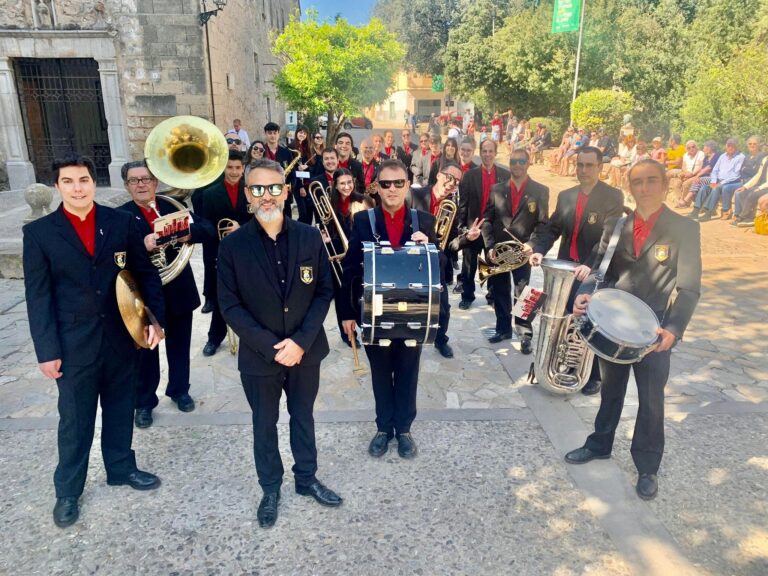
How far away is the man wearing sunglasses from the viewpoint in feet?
10.2

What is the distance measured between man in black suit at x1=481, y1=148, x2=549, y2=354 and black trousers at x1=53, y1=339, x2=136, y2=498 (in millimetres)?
3594

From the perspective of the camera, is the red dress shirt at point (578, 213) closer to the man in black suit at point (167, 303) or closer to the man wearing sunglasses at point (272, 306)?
the man wearing sunglasses at point (272, 306)

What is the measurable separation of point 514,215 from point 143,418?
154 inches

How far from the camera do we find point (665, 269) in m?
3.58

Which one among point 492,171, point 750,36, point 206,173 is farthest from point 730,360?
point 750,36

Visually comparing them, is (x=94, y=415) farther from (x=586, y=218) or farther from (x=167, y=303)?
(x=586, y=218)

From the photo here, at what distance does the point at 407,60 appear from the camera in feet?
148

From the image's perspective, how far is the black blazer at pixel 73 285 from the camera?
3139mm

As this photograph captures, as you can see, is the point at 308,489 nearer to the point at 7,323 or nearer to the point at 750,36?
the point at 7,323

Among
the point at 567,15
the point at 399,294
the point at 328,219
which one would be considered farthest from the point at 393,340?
the point at 567,15

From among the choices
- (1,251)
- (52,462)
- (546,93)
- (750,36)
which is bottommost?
(52,462)

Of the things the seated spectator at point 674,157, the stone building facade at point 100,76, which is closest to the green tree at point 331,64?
the stone building facade at point 100,76

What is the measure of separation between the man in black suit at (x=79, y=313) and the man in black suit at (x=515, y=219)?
11.6 feet

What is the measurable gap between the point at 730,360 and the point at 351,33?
50.1 feet
